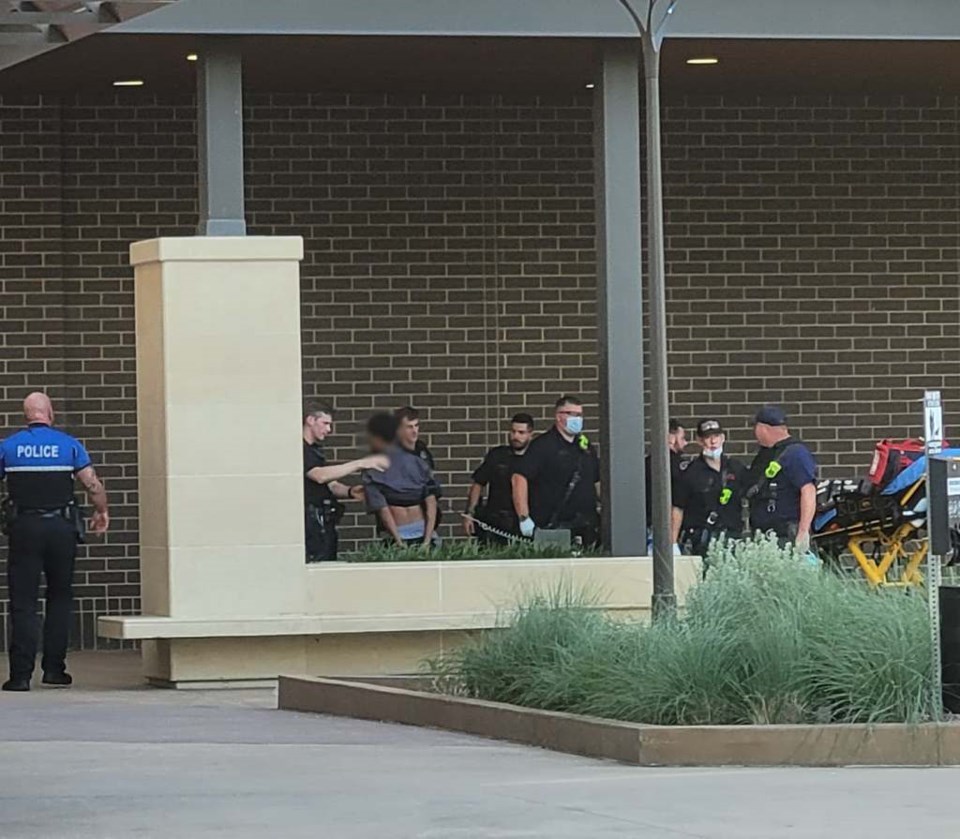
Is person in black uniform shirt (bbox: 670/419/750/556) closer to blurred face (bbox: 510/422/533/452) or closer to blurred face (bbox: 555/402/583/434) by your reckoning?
blurred face (bbox: 555/402/583/434)

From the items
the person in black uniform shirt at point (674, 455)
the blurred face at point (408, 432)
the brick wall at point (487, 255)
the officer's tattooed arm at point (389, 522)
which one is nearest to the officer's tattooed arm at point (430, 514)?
the officer's tattooed arm at point (389, 522)

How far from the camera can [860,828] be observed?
923cm

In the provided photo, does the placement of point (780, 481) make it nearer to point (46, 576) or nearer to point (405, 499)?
point (405, 499)

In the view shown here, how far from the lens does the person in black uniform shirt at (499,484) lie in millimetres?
19609

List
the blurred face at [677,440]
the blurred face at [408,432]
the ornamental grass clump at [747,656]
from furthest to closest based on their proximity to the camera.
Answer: the blurred face at [677,440]
the blurred face at [408,432]
the ornamental grass clump at [747,656]

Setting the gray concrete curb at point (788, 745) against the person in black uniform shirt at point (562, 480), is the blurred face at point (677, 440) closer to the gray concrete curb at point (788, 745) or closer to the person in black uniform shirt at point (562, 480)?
the person in black uniform shirt at point (562, 480)

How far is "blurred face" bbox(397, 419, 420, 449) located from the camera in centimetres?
1271

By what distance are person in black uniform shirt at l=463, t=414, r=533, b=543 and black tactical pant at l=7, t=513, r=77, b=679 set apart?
4.27 metres

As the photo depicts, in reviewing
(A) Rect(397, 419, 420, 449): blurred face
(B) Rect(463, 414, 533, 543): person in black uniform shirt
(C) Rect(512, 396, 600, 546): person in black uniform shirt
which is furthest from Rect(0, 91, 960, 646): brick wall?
(C) Rect(512, 396, 600, 546): person in black uniform shirt

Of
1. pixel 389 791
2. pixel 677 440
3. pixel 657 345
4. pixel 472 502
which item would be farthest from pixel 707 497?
pixel 389 791

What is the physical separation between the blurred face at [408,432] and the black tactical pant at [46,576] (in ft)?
7.86

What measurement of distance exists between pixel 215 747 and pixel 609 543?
538cm

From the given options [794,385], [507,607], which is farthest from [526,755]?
[794,385]

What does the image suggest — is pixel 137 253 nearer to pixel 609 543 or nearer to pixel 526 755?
pixel 609 543
